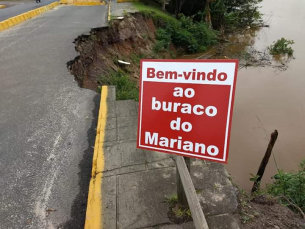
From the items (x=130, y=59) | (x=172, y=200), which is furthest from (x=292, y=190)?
(x=130, y=59)

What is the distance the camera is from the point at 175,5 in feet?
64.2

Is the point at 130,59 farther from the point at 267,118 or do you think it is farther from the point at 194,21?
the point at 194,21

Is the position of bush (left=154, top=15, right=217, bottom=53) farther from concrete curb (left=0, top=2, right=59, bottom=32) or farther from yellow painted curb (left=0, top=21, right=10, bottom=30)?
yellow painted curb (left=0, top=21, right=10, bottom=30)

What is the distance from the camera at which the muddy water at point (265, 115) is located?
21.1 ft

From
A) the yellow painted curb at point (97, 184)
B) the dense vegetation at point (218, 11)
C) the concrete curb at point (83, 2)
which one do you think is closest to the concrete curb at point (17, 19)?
the concrete curb at point (83, 2)

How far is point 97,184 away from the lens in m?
2.57

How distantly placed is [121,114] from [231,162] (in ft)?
12.4

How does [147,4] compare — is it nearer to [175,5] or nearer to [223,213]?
[175,5]

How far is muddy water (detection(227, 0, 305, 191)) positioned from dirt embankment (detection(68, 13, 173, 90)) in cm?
411

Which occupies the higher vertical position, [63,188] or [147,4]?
→ [147,4]

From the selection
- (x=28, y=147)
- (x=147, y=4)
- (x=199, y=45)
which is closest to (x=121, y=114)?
(x=28, y=147)

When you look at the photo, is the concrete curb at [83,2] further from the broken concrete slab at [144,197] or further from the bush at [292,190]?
the broken concrete slab at [144,197]

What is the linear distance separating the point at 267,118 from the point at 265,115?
0.24 m

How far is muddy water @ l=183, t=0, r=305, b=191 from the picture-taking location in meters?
6.44
